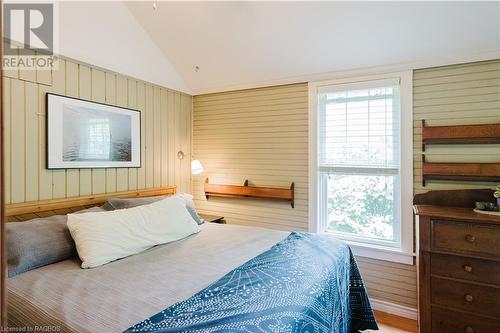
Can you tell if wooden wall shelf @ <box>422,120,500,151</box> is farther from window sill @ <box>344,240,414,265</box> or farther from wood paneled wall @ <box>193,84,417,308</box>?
wood paneled wall @ <box>193,84,417,308</box>

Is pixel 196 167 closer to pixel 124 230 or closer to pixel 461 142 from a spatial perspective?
pixel 124 230

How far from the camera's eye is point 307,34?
2.51 meters

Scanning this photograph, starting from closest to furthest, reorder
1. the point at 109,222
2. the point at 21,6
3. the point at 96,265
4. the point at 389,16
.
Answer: the point at 96,265 < the point at 109,222 < the point at 21,6 < the point at 389,16

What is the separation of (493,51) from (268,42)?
187 cm

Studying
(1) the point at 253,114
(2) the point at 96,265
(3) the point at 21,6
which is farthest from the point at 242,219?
(3) the point at 21,6

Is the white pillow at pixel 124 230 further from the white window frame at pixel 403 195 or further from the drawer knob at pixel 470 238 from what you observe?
the drawer knob at pixel 470 238

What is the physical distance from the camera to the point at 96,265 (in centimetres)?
167

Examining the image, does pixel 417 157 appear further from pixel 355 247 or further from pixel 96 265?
pixel 96 265

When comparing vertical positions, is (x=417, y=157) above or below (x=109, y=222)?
above

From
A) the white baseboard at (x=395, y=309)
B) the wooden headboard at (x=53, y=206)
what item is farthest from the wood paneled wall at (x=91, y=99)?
the white baseboard at (x=395, y=309)

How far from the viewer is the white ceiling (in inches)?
84.0

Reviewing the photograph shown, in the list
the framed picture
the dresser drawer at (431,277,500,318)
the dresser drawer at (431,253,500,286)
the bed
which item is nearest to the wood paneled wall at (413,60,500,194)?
the dresser drawer at (431,253,500,286)

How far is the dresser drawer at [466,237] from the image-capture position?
1.85 meters

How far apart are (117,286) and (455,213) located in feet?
7.48
